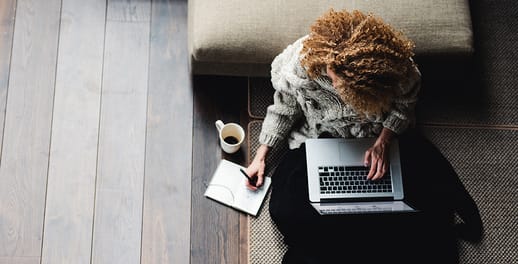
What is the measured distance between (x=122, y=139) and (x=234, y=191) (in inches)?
17.6

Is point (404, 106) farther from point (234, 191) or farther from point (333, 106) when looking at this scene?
point (234, 191)

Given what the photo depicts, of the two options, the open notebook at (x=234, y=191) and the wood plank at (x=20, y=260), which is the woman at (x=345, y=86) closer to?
the open notebook at (x=234, y=191)

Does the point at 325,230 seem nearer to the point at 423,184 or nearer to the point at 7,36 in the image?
the point at 423,184

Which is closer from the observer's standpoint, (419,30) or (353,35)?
(353,35)

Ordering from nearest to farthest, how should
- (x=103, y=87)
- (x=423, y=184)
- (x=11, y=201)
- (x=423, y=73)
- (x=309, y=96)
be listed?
(x=309, y=96)
(x=423, y=184)
(x=11, y=201)
(x=103, y=87)
(x=423, y=73)

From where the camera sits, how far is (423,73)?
6.48ft

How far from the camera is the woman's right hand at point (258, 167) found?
1728 mm

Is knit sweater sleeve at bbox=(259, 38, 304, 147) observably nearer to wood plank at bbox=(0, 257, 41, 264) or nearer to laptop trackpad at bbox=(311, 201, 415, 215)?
laptop trackpad at bbox=(311, 201, 415, 215)

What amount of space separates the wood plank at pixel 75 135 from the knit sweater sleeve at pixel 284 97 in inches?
25.2

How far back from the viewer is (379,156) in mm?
1538

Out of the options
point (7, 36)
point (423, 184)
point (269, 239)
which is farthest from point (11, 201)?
point (423, 184)

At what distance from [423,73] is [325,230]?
798 millimetres

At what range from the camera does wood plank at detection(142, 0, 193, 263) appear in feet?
5.76

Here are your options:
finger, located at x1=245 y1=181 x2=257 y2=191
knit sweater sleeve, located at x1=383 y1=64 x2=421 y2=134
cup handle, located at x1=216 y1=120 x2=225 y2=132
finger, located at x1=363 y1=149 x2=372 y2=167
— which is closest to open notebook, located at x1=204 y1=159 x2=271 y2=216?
finger, located at x1=245 y1=181 x2=257 y2=191
